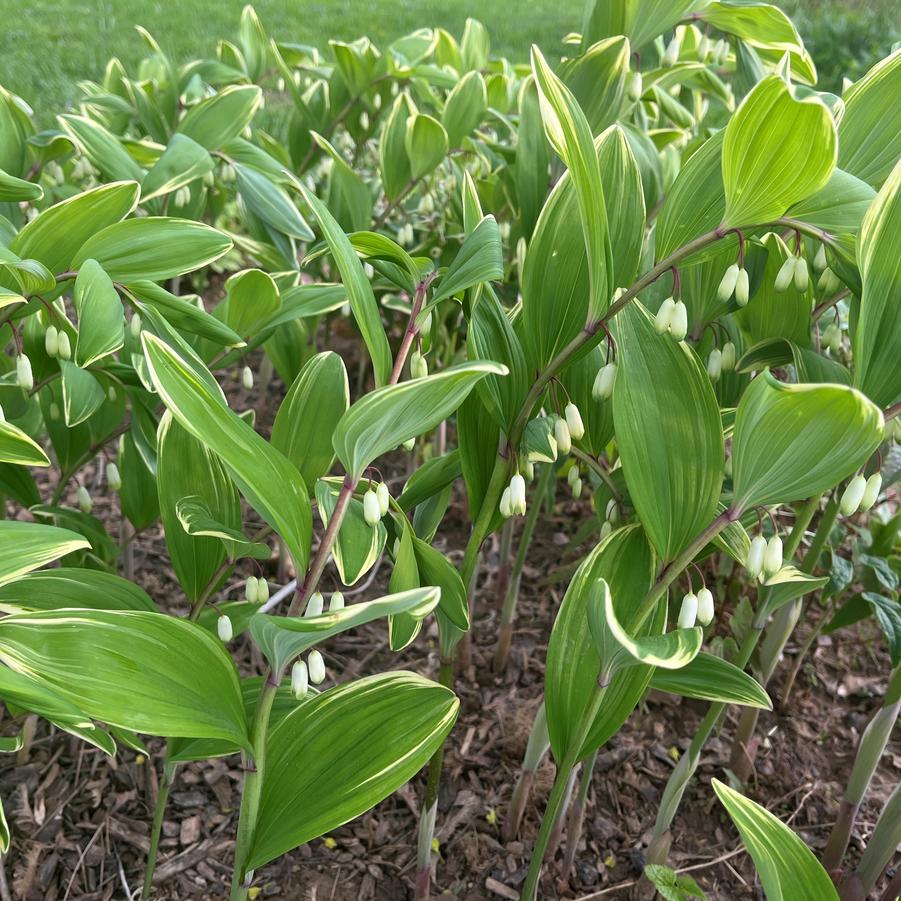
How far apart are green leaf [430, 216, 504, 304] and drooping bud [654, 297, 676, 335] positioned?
207mm

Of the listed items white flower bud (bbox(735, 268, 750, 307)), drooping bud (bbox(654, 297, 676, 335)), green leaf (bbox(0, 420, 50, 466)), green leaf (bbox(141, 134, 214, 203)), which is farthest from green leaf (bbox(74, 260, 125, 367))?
white flower bud (bbox(735, 268, 750, 307))

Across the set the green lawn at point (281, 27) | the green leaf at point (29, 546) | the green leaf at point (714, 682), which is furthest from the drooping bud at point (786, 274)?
the green lawn at point (281, 27)

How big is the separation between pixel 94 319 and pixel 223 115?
3.21ft

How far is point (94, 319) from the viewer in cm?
112

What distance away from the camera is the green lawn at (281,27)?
6.42m

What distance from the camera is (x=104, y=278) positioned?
45.9 inches

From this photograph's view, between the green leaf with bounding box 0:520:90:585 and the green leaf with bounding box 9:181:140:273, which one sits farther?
the green leaf with bounding box 9:181:140:273

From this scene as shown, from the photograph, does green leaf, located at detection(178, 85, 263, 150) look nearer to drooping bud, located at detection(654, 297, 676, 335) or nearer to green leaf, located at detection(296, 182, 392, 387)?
green leaf, located at detection(296, 182, 392, 387)

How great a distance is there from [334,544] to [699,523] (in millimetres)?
456

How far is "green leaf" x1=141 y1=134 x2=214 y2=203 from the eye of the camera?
157cm

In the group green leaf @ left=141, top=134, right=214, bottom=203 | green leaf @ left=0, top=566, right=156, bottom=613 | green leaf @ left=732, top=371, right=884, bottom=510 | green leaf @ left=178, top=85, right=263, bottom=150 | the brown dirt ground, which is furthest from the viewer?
green leaf @ left=178, top=85, right=263, bottom=150

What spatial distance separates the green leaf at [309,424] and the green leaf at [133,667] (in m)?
0.35

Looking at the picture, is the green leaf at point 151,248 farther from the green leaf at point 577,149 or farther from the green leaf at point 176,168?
the green leaf at point 577,149

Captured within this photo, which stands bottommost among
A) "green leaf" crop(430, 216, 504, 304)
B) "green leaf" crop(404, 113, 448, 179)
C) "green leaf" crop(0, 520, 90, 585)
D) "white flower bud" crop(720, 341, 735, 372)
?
"green leaf" crop(0, 520, 90, 585)
